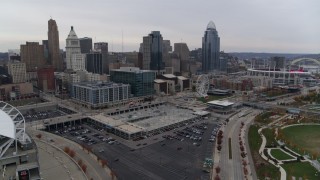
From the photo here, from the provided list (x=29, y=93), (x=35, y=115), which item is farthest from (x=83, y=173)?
(x=29, y=93)

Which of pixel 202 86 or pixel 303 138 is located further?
pixel 202 86

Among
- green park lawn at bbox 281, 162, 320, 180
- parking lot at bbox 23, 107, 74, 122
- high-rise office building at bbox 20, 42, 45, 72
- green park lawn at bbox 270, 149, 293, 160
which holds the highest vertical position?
high-rise office building at bbox 20, 42, 45, 72

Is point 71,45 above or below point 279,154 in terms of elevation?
above

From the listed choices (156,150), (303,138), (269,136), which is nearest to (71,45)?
(156,150)

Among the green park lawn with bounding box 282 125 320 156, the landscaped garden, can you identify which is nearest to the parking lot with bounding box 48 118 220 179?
the landscaped garden

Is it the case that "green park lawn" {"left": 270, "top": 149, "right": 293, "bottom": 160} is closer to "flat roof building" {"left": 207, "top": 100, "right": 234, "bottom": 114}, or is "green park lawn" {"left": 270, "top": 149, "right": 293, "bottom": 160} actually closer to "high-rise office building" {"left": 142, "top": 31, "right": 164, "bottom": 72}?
"flat roof building" {"left": 207, "top": 100, "right": 234, "bottom": 114}

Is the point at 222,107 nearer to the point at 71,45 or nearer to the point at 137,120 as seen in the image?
the point at 137,120
